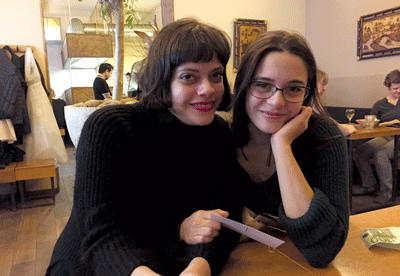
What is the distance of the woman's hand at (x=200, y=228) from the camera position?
30.6 inches

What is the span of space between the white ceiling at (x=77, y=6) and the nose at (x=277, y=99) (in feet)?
24.3

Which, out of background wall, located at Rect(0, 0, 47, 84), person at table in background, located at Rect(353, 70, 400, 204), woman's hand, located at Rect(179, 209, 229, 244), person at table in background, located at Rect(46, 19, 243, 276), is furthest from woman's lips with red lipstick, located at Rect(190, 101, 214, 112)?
background wall, located at Rect(0, 0, 47, 84)

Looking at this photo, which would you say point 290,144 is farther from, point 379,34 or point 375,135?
point 379,34

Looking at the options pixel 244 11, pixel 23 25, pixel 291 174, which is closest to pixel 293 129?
pixel 291 174

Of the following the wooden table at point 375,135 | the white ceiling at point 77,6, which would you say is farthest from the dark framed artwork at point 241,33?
the white ceiling at point 77,6

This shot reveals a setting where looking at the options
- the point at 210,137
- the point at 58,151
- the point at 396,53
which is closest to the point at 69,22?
the point at 58,151

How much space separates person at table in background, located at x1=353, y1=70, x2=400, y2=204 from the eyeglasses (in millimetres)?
2915

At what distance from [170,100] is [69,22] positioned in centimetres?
840

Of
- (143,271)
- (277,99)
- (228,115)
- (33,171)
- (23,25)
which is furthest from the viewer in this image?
(23,25)

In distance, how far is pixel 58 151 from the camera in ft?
12.3

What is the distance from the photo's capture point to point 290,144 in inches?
37.3

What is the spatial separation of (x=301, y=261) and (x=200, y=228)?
0.85ft

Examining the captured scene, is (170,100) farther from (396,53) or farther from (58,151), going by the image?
(396,53)

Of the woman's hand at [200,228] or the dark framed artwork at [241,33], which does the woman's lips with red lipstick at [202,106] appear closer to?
the woman's hand at [200,228]
